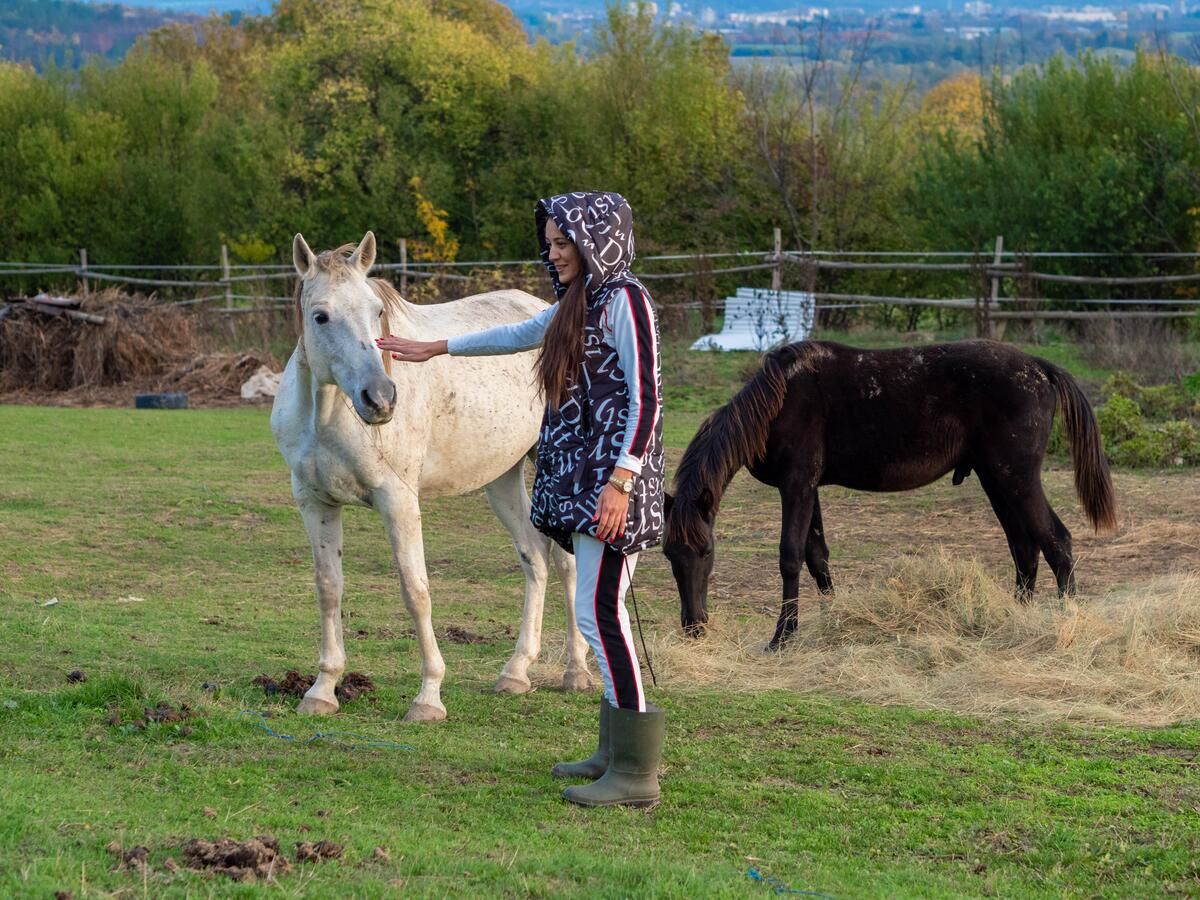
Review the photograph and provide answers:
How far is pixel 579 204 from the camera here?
14.8 ft

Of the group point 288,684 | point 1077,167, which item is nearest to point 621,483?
point 288,684

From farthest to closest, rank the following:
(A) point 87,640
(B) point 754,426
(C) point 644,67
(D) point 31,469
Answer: (C) point 644,67
(D) point 31,469
(B) point 754,426
(A) point 87,640

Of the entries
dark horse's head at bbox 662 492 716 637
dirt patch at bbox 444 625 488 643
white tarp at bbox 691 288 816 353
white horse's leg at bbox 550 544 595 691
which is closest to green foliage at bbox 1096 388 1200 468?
dark horse's head at bbox 662 492 716 637

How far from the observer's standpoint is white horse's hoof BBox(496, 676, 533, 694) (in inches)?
243

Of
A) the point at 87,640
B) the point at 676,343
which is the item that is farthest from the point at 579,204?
the point at 676,343

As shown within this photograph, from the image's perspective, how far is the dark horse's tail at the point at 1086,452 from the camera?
7.99m

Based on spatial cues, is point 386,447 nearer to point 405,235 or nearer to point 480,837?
point 480,837

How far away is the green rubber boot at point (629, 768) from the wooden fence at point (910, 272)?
1554cm

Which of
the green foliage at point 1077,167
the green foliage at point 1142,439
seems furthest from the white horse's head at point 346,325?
the green foliage at point 1077,167

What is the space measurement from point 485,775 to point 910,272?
22813 millimetres

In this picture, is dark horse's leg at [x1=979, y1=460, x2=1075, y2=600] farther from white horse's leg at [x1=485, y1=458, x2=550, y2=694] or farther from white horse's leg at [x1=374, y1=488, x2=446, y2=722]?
white horse's leg at [x1=374, y1=488, x2=446, y2=722]

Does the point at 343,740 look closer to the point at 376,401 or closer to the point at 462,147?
the point at 376,401

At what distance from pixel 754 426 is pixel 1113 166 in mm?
16658

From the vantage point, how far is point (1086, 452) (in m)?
8.14
